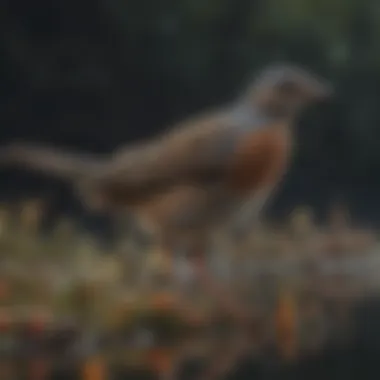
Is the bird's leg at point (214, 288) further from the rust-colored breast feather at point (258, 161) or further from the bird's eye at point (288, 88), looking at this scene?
the bird's eye at point (288, 88)

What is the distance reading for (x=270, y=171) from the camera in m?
1.78

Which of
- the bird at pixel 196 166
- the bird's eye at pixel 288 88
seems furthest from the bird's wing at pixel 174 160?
the bird's eye at pixel 288 88

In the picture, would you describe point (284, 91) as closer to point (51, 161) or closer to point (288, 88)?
point (288, 88)

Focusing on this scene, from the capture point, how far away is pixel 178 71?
1.87 m

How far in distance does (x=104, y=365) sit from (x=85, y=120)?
1.39 ft

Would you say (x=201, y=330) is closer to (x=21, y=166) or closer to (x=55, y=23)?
(x=21, y=166)

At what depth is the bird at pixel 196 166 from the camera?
1.73 metres

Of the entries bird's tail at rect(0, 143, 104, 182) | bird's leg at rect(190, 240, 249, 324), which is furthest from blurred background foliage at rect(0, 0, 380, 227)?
bird's leg at rect(190, 240, 249, 324)

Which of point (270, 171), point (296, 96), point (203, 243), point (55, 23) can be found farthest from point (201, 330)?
point (55, 23)

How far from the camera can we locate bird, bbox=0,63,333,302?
1.73 m

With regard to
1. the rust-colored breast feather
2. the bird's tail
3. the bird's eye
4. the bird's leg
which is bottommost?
the bird's leg

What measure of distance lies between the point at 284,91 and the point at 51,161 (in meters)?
0.35

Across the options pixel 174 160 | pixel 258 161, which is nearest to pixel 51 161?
pixel 174 160

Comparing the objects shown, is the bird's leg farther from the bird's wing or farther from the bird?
the bird's wing
